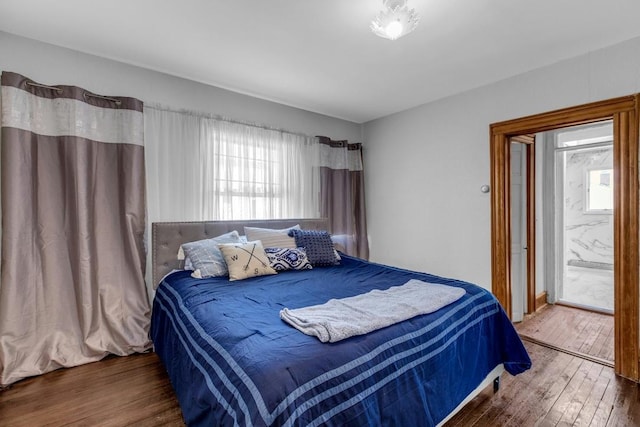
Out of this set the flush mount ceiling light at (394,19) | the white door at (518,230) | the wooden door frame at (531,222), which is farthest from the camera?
the wooden door frame at (531,222)

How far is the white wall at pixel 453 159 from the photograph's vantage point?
2461mm

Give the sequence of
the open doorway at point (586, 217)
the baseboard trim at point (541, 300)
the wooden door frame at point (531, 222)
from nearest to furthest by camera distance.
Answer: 1. the wooden door frame at point (531, 222)
2. the baseboard trim at point (541, 300)
3. the open doorway at point (586, 217)

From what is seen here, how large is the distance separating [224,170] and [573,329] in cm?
394

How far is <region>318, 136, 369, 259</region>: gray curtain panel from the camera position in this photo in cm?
399

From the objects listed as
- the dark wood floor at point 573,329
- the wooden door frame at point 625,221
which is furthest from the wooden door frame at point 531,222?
the wooden door frame at point 625,221

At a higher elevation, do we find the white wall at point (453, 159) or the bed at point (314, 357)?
the white wall at point (453, 159)

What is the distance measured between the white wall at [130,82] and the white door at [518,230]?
99.2 inches

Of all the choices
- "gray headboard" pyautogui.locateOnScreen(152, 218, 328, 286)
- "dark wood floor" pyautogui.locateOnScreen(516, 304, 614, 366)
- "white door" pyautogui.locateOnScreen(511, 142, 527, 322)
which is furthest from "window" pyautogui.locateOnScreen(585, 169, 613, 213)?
"gray headboard" pyautogui.locateOnScreen(152, 218, 328, 286)

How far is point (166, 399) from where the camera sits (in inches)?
76.5

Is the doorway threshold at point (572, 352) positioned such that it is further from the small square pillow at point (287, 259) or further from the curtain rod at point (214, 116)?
the curtain rod at point (214, 116)

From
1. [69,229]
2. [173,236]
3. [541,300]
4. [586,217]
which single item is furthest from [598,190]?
[69,229]

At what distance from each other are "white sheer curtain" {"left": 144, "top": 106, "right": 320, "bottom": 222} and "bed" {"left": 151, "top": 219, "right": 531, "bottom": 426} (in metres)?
0.88

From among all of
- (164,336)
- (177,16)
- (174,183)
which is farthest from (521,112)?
(164,336)

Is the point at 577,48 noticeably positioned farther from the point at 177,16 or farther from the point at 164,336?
the point at 164,336
